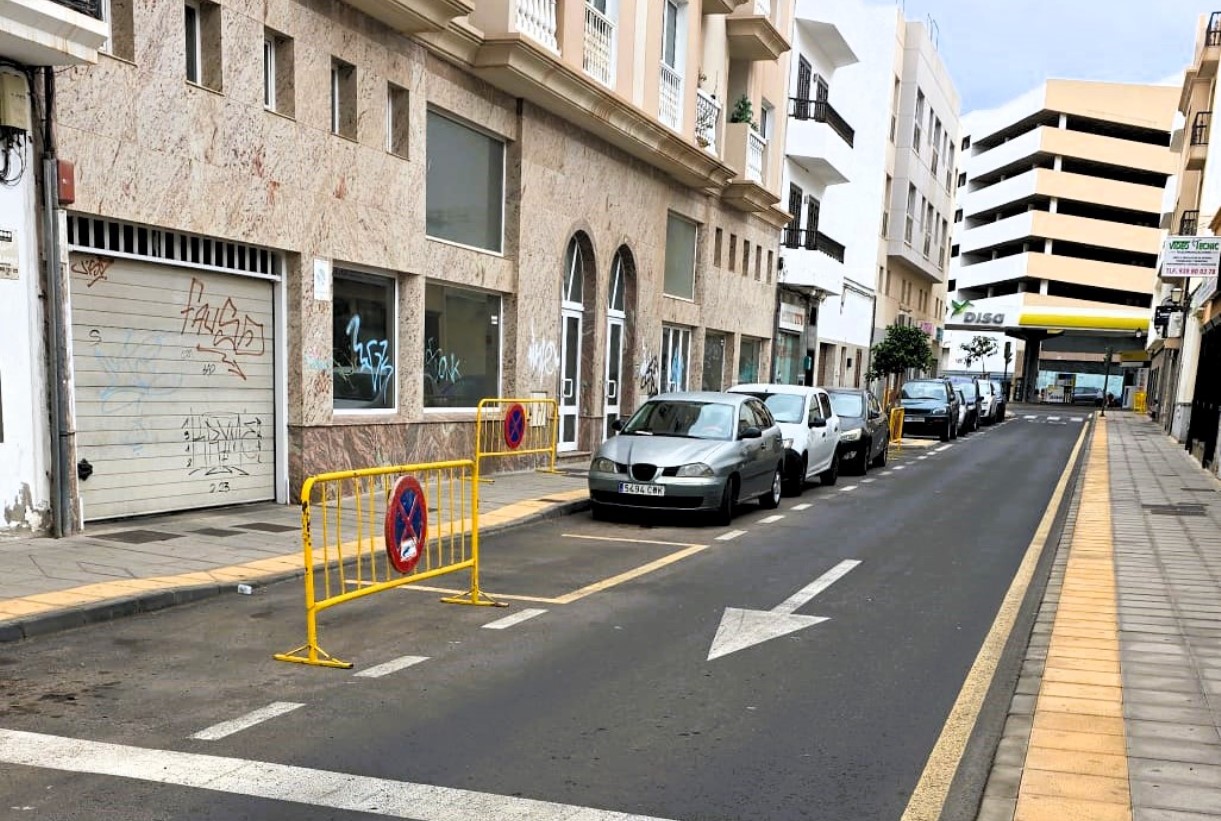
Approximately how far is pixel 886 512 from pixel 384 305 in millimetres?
7421

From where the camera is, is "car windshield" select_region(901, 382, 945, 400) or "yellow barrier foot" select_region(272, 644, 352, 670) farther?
"car windshield" select_region(901, 382, 945, 400)

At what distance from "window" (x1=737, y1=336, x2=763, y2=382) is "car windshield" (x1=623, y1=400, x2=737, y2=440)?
1451 centimetres

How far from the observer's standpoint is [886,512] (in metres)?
13.2

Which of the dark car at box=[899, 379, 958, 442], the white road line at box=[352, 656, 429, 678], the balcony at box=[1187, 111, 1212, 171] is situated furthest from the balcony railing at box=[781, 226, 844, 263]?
the white road line at box=[352, 656, 429, 678]

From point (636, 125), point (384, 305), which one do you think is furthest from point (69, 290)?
point (636, 125)

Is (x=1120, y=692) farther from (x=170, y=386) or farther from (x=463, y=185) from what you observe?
(x=463, y=185)

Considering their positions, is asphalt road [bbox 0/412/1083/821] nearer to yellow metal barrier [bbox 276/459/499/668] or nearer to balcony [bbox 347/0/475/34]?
yellow metal barrier [bbox 276/459/499/668]

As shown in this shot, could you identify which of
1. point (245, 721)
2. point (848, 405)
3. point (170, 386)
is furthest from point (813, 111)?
point (245, 721)

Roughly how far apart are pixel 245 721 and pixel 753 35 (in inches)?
888

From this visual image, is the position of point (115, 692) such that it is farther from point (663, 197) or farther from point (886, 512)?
point (663, 197)

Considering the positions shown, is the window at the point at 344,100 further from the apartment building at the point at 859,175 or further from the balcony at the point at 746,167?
the apartment building at the point at 859,175

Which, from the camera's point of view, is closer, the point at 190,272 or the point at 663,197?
the point at 190,272

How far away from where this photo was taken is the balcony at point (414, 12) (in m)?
11.5

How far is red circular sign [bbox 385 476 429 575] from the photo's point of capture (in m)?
6.52
